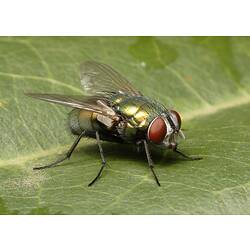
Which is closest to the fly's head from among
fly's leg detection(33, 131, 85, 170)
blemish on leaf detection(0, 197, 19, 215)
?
fly's leg detection(33, 131, 85, 170)

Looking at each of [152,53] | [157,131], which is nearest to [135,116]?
[157,131]

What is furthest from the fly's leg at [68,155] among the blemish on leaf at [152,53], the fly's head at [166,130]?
the blemish on leaf at [152,53]

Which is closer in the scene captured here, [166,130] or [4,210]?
[4,210]

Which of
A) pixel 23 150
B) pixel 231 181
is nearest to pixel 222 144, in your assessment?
pixel 231 181

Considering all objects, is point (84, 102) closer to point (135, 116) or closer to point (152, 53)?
point (135, 116)

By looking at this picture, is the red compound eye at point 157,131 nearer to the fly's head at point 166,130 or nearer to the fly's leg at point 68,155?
the fly's head at point 166,130

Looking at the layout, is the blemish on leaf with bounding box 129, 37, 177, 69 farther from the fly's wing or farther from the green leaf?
the fly's wing

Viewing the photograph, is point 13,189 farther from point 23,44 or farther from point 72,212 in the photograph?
point 23,44
